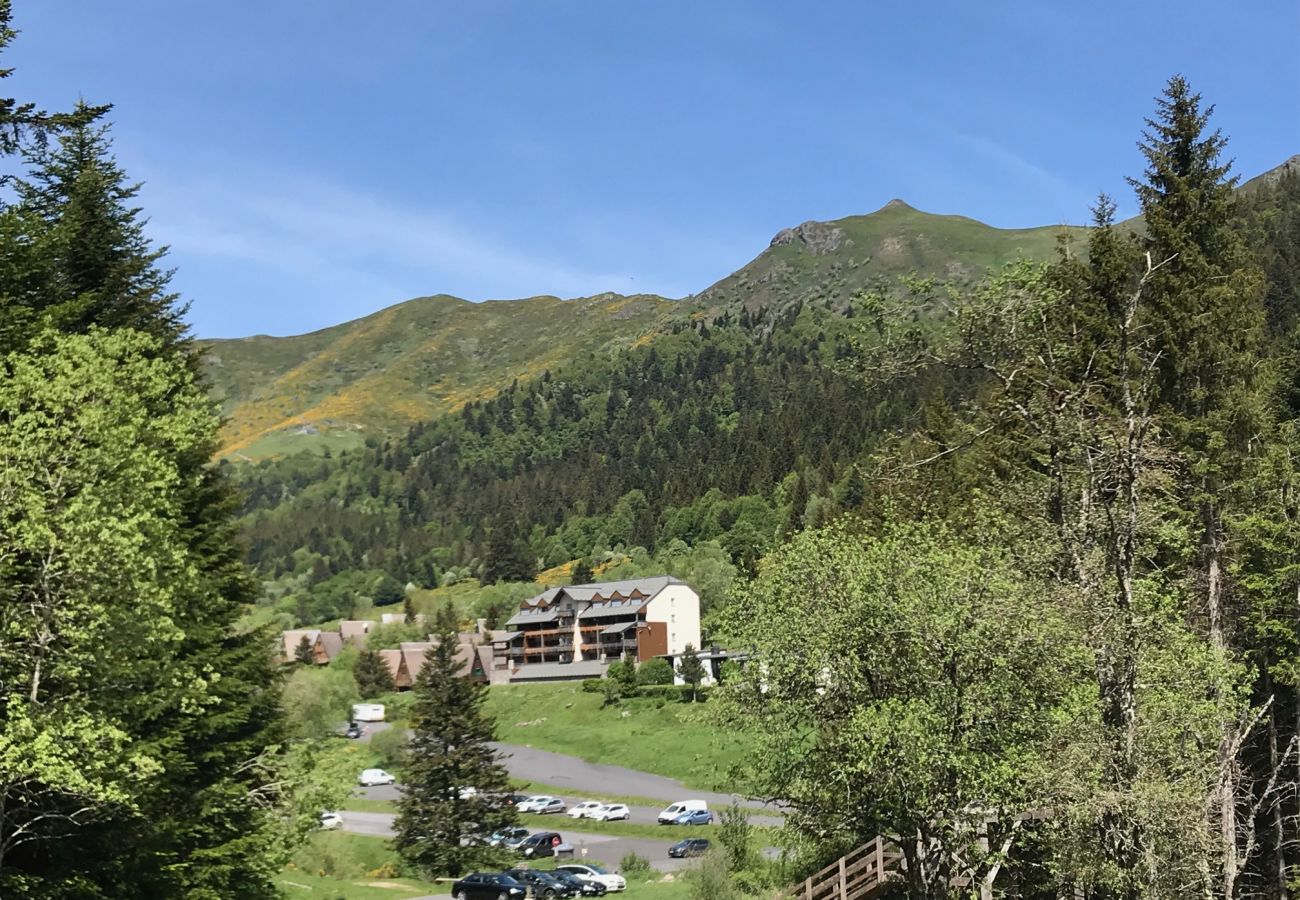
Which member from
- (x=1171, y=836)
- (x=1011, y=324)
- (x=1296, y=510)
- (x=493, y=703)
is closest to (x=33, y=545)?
(x=1011, y=324)

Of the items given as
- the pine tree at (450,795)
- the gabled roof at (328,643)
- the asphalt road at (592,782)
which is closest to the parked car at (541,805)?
the asphalt road at (592,782)

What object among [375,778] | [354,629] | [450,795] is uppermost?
[450,795]

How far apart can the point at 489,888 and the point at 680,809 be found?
22.9 metres

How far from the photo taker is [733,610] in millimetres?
23438

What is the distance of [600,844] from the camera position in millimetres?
60031

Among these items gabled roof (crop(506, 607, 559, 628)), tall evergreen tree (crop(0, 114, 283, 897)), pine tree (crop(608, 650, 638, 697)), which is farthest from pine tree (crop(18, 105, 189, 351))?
gabled roof (crop(506, 607, 559, 628))

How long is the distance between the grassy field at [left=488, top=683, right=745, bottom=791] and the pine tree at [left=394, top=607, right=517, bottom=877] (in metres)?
18.9

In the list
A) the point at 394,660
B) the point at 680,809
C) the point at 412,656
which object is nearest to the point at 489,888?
the point at 680,809

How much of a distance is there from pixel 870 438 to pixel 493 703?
88930 millimetres

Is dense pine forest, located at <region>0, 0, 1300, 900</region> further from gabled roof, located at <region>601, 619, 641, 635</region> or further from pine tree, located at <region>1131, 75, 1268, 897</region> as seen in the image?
gabled roof, located at <region>601, 619, 641, 635</region>

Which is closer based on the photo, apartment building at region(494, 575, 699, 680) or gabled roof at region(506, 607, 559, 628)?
apartment building at region(494, 575, 699, 680)

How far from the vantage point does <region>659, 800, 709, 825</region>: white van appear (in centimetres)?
6306

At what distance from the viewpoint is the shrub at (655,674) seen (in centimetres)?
10694

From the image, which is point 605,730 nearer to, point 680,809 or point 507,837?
point 680,809
